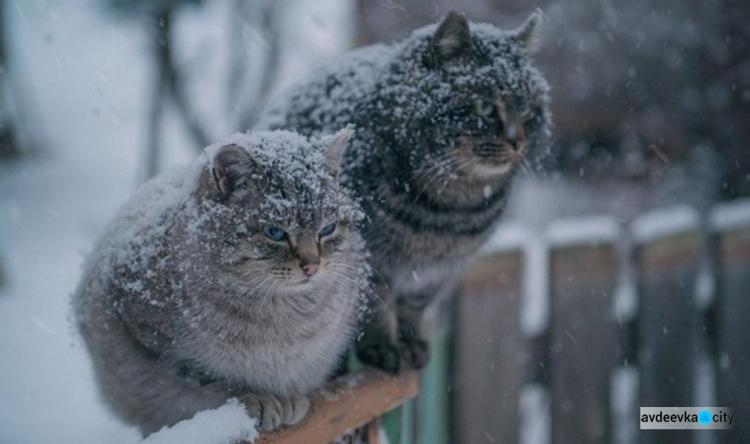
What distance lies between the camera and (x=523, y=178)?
161 centimetres

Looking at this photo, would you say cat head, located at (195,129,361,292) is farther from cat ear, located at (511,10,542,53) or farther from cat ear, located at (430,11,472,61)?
cat ear, located at (511,10,542,53)

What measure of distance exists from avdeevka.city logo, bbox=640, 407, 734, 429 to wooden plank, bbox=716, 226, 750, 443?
0.79 ft

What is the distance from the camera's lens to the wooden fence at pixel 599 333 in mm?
2486

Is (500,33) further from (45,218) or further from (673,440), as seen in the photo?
(673,440)

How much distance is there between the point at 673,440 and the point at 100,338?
2.25 m

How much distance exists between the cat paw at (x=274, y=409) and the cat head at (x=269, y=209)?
6.7 inches

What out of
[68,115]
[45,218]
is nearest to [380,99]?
[45,218]

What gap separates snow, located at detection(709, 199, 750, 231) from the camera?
2.87 m

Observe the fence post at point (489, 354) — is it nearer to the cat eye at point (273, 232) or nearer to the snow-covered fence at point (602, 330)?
the snow-covered fence at point (602, 330)

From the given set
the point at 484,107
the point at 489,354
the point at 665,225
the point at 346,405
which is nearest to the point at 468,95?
the point at 484,107

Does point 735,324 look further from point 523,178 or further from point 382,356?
point 382,356

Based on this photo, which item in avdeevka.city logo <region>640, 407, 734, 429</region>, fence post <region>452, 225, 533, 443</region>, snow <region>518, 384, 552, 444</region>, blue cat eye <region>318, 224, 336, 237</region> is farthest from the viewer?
snow <region>518, 384, 552, 444</region>

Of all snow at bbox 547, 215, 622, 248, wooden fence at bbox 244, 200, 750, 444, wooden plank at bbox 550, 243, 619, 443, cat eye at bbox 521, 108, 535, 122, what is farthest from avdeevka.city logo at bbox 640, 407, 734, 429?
Result: cat eye at bbox 521, 108, 535, 122

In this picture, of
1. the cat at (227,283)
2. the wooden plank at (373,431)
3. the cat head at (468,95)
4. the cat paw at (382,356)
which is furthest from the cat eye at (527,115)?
the wooden plank at (373,431)
